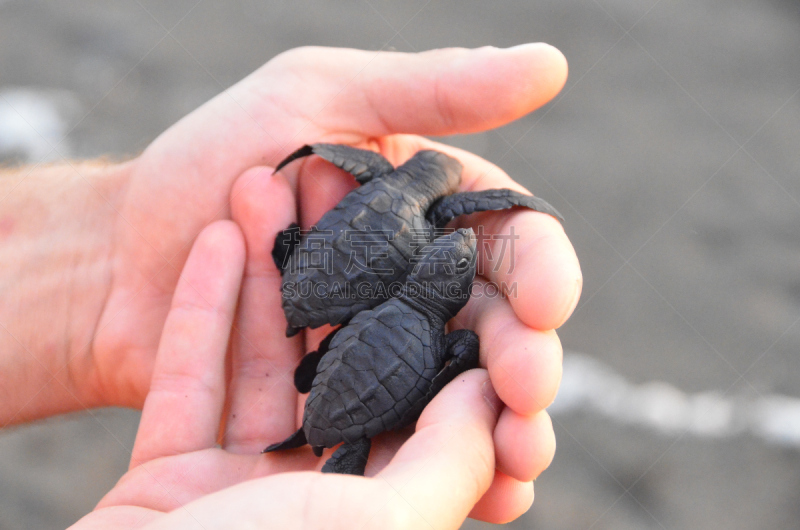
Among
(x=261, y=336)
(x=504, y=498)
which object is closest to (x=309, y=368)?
(x=261, y=336)

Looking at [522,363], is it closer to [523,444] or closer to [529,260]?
[523,444]

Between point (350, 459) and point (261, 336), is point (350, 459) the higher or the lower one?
the lower one

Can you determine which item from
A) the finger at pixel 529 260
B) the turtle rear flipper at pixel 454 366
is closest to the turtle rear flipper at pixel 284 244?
the finger at pixel 529 260

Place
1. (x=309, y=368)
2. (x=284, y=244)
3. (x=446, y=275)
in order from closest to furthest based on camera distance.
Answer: (x=446, y=275)
(x=309, y=368)
(x=284, y=244)

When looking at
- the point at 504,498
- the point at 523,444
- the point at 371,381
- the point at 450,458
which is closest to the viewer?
the point at 450,458

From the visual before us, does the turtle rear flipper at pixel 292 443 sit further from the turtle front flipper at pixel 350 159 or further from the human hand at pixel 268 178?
the turtle front flipper at pixel 350 159

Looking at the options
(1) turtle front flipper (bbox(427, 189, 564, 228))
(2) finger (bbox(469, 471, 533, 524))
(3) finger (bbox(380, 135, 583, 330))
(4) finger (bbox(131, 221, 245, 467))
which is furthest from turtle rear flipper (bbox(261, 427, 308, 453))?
(1) turtle front flipper (bbox(427, 189, 564, 228))

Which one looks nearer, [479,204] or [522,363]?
[522,363]
